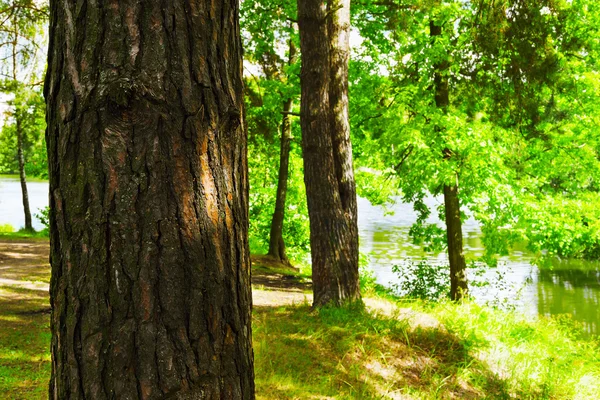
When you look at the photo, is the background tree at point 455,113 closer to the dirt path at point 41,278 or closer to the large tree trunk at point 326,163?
the large tree trunk at point 326,163

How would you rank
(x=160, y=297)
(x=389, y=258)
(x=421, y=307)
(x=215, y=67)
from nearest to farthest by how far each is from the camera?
(x=160, y=297) → (x=215, y=67) → (x=421, y=307) → (x=389, y=258)

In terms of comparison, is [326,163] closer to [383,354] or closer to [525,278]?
[383,354]

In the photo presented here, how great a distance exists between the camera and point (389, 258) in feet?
74.8

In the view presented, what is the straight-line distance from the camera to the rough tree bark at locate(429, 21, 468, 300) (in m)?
12.0

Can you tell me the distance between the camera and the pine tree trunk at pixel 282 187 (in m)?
14.4

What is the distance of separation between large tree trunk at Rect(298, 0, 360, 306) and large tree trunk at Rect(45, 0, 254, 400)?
4.64 meters

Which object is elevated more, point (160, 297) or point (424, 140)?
point (424, 140)

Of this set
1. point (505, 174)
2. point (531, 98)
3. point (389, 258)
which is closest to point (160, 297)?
point (531, 98)

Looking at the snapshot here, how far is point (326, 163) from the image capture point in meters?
6.43

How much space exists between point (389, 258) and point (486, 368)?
17.6 meters

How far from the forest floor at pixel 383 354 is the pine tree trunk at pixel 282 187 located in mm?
7488

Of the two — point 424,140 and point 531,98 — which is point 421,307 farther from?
point 424,140

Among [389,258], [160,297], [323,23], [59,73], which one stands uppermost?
[323,23]

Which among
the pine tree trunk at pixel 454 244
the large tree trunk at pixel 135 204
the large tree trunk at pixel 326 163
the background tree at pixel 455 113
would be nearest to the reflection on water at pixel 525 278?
the pine tree trunk at pixel 454 244
